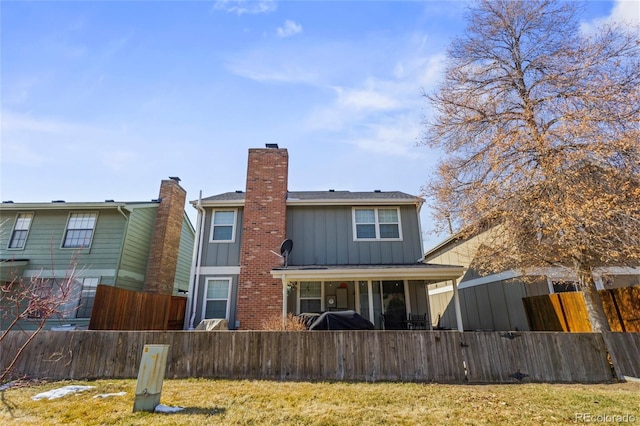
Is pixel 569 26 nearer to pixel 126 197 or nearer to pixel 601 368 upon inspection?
pixel 601 368

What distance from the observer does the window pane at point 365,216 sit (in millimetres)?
12262

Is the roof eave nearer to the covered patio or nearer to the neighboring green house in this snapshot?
the covered patio

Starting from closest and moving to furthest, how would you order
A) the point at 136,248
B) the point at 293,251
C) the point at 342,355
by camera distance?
1. the point at 342,355
2. the point at 293,251
3. the point at 136,248

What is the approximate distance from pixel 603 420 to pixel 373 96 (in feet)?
30.1

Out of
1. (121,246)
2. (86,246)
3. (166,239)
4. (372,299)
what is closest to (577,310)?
(372,299)

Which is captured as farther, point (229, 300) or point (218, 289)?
point (218, 289)

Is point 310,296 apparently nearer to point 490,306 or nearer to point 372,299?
point 372,299

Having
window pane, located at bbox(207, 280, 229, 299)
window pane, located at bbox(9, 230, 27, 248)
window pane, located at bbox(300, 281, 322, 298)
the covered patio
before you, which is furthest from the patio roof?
window pane, located at bbox(9, 230, 27, 248)

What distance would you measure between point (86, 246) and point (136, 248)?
1749mm

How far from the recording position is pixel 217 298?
11125 millimetres

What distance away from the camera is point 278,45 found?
868 cm

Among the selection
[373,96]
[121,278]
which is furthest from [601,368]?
[121,278]

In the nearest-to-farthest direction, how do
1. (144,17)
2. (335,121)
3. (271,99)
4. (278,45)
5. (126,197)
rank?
(144,17) < (278,45) < (271,99) < (335,121) < (126,197)

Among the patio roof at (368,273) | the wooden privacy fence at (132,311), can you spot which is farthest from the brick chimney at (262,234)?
the wooden privacy fence at (132,311)
